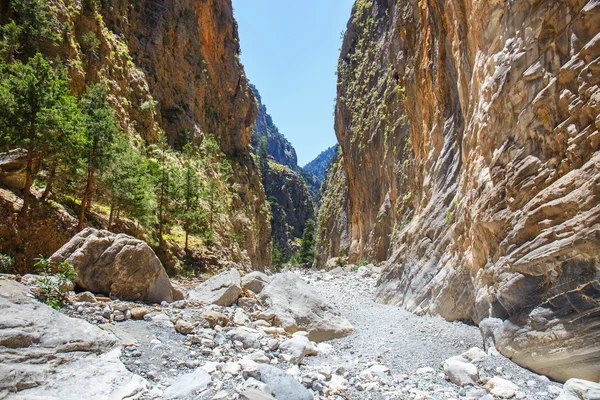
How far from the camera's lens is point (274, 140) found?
16475 centimetres

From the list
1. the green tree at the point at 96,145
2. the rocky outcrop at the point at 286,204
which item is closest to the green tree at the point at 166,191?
the green tree at the point at 96,145

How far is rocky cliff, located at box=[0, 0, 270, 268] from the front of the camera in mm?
22720

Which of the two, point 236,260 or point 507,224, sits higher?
point 507,224

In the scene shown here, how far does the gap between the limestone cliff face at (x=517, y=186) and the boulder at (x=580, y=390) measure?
0.28 meters

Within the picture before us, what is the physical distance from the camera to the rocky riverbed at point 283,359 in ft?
15.4

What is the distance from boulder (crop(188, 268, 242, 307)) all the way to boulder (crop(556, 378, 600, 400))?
7.59 metres

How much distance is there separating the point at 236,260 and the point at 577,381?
2513 cm

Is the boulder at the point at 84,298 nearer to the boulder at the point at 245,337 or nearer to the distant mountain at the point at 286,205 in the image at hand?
the boulder at the point at 245,337

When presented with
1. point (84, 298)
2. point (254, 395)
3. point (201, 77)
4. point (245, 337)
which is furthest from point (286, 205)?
point (254, 395)

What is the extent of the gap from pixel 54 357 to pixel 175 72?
35.5 metres

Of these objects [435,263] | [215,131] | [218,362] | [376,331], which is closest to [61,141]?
[218,362]

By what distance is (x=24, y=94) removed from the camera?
11.9 metres

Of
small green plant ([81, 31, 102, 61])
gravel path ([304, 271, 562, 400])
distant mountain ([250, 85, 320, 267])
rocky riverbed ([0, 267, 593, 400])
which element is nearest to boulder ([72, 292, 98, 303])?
rocky riverbed ([0, 267, 593, 400])

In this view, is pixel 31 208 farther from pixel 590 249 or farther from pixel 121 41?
pixel 121 41
